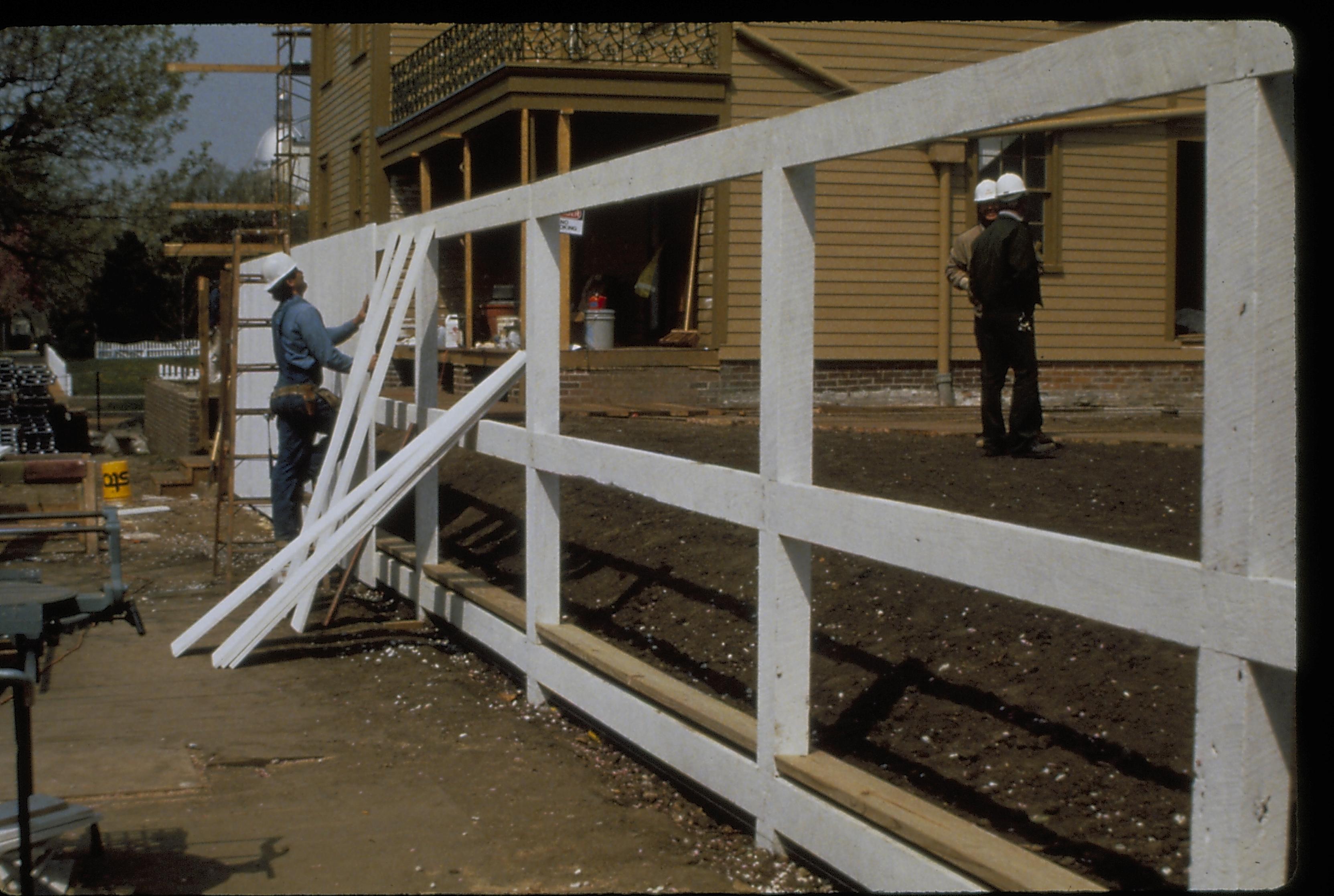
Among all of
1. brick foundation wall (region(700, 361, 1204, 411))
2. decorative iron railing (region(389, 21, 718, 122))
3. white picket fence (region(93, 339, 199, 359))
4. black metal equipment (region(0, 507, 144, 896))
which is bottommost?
black metal equipment (region(0, 507, 144, 896))

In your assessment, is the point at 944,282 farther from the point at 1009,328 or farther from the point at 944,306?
the point at 1009,328

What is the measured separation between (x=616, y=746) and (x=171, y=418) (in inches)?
685

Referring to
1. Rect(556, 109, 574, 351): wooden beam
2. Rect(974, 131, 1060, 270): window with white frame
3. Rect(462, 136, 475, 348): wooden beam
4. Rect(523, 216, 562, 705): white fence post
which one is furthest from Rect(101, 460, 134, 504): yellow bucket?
Rect(974, 131, 1060, 270): window with white frame

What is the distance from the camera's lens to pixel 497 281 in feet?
65.9

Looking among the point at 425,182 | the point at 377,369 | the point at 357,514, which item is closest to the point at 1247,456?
the point at 357,514

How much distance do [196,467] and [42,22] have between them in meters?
12.9

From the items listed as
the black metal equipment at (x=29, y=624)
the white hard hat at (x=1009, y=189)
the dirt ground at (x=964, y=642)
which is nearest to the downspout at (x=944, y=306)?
the white hard hat at (x=1009, y=189)

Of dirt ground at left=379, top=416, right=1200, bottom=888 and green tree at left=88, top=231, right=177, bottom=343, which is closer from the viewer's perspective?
dirt ground at left=379, top=416, right=1200, bottom=888

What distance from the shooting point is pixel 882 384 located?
17281 millimetres

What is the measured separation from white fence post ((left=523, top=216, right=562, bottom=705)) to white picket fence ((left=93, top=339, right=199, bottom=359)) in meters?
59.0

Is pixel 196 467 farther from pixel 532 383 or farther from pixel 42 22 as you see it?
pixel 42 22

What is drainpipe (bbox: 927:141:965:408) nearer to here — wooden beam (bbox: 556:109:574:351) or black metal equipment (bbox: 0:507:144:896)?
wooden beam (bbox: 556:109:574:351)

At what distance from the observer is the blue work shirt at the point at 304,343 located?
9.09 m

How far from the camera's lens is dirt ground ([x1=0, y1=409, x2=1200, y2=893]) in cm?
408
